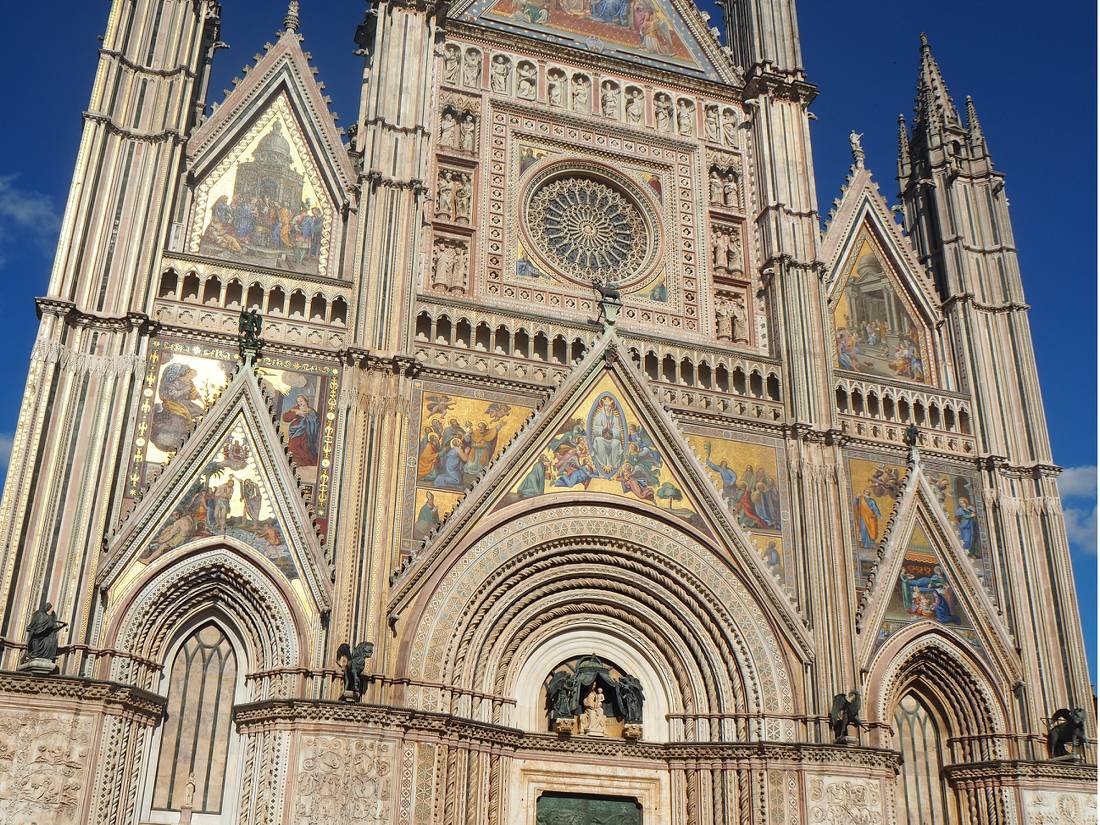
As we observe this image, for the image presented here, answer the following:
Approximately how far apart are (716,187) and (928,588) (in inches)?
345

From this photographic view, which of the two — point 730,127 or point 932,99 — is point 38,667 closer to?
point 730,127

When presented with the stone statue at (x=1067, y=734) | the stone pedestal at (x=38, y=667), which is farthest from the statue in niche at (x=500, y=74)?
the stone statue at (x=1067, y=734)

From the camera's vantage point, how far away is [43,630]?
14.3 metres

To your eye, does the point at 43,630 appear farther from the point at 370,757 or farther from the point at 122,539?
the point at 370,757

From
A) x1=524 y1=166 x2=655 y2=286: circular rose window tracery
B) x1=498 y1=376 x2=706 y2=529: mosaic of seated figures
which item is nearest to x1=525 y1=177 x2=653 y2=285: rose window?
x1=524 y1=166 x2=655 y2=286: circular rose window tracery

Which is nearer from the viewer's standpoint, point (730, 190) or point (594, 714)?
point (594, 714)

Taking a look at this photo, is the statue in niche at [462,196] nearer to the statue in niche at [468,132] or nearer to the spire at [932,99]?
the statue in niche at [468,132]

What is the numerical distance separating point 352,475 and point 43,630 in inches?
186

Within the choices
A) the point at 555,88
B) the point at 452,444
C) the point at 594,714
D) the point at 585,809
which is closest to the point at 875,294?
the point at 555,88

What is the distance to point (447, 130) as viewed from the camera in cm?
2138

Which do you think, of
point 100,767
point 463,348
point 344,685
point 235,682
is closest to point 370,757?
point 344,685

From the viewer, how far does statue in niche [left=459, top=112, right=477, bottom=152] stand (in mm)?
21406

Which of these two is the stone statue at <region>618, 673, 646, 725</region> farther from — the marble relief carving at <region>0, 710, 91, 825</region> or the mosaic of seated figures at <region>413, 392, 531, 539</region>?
the marble relief carving at <region>0, 710, 91, 825</region>

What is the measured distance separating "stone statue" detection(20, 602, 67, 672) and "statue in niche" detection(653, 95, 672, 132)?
14631 mm
